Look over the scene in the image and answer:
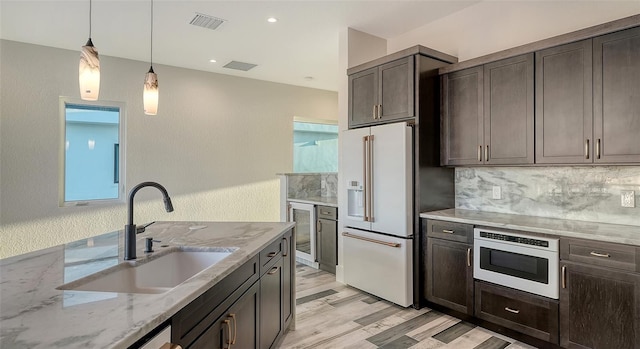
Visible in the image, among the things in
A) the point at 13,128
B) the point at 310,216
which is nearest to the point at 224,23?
the point at 310,216

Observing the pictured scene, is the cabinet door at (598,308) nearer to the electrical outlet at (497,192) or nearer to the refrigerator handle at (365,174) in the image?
the electrical outlet at (497,192)

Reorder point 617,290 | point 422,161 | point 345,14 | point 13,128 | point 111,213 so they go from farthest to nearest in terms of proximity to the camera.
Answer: point 111,213 < point 13,128 < point 345,14 < point 422,161 < point 617,290

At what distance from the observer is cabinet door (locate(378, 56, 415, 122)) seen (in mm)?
3240

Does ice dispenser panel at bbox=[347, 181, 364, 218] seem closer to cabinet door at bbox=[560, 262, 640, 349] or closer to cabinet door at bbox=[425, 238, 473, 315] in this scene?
cabinet door at bbox=[425, 238, 473, 315]

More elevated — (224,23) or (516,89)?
(224,23)

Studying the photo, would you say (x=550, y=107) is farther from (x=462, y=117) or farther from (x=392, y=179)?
(x=392, y=179)

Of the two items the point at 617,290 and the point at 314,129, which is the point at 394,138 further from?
the point at 314,129

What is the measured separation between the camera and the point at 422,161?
323cm

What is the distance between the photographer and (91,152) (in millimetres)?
4797

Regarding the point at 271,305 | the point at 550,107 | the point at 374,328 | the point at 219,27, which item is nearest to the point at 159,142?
the point at 219,27

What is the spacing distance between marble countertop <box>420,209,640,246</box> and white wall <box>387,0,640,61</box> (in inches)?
59.4

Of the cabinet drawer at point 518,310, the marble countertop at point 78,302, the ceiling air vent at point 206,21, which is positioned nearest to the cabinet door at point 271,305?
the marble countertop at point 78,302

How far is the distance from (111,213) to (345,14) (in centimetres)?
401

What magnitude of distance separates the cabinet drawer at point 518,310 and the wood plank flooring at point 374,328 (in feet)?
0.49
